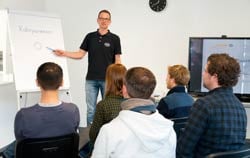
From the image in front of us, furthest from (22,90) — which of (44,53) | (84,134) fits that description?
(84,134)

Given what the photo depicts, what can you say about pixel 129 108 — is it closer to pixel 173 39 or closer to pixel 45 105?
pixel 45 105

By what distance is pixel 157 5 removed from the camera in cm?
491

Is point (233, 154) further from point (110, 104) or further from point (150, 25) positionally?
point (150, 25)

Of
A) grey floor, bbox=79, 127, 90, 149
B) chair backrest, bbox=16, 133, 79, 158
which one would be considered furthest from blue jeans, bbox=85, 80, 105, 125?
chair backrest, bbox=16, 133, 79, 158

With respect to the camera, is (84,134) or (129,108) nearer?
(129,108)

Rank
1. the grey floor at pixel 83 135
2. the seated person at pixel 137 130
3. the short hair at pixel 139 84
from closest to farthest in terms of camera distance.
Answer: the seated person at pixel 137 130
the short hair at pixel 139 84
the grey floor at pixel 83 135

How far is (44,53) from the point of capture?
13.2ft

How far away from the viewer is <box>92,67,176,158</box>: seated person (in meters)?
1.62

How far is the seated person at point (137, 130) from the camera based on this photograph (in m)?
1.62

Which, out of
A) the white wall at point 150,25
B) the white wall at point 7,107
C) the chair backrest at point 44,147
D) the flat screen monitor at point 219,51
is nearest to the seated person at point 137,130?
the chair backrest at point 44,147

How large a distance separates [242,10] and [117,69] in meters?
2.78

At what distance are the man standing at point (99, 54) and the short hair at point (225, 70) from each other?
2.36 m

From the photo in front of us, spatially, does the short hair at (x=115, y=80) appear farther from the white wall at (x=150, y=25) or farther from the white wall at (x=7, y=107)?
the white wall at (x=150, y=25)

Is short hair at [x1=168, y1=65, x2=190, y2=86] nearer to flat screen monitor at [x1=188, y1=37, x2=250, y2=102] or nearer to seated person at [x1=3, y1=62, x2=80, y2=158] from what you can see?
seated person at [x1=3, y1=62, x2=80, y2=158]
